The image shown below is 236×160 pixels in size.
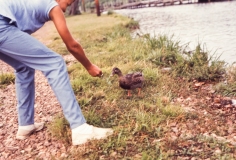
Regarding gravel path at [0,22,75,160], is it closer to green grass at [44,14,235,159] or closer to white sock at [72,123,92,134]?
green grass at [44,14,235,159]

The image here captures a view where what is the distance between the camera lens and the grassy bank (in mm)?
2830

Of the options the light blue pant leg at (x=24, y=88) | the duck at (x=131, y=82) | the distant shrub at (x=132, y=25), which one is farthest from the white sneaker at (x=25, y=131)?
the distant shrub at (x=132, y=25)

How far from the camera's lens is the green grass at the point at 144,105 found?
284 cm

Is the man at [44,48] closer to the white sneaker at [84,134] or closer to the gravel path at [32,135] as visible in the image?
the white sneaker at [84,134]

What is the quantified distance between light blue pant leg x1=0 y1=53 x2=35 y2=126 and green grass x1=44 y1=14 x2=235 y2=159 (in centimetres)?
34

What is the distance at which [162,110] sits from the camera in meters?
3.64

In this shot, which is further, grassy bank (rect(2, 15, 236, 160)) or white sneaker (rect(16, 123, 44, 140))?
white sneaker (rect(16, 123, 44, 140))

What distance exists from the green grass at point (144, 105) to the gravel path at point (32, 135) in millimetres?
154

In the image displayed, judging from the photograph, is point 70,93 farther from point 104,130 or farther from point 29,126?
point 29,126

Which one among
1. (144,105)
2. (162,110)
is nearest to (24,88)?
(144,105)

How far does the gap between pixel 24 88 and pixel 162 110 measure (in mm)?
1729

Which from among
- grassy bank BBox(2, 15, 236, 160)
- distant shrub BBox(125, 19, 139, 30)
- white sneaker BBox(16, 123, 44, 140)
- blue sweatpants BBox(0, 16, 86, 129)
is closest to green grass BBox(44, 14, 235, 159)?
grassy bank BBox(2, 15, 236, 160)

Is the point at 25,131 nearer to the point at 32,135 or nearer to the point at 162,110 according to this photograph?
the point at 32,135

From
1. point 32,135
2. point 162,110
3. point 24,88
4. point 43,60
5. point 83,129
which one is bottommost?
point 32,135
